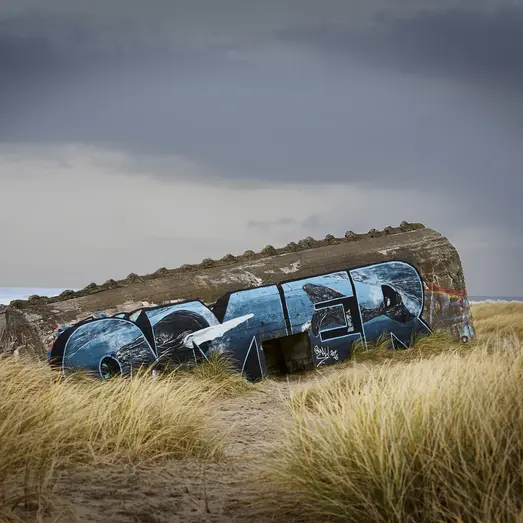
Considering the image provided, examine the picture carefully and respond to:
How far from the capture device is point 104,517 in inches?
189

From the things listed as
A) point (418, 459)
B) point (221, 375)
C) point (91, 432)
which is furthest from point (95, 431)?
point (221, 375)

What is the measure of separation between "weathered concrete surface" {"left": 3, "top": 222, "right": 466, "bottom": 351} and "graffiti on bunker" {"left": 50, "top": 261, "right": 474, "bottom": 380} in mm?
151

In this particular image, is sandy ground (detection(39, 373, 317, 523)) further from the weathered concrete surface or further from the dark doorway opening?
the dark doorway opening

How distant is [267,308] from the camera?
42.5 ft

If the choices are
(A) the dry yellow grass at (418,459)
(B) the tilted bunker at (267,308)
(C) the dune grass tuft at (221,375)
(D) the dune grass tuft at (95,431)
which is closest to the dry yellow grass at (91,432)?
(D) the dune grass tuft at (95,431)

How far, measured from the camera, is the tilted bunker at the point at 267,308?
11.8 metres

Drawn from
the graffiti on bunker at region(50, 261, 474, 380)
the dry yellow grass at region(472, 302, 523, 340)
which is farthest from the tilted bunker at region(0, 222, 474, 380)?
the dry yellow grass at region(472, 302, 523, 340)

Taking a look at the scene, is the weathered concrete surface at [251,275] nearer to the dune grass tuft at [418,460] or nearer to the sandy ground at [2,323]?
the sandy ground at [2,323]

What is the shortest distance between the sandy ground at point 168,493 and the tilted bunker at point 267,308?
540cm

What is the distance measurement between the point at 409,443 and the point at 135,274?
858 centimetres

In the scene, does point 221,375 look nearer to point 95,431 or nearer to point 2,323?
point 2,323

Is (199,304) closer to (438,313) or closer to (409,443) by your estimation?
(438,313)

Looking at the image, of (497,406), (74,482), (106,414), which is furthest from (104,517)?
(497,406)

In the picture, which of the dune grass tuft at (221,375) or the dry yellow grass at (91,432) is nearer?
the dry yellow grass at (91,432)
